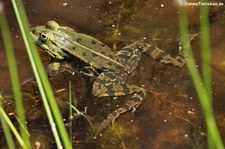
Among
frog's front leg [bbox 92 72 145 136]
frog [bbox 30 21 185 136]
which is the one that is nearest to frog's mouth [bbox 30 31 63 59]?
frog [bbox 30 21 185 136]

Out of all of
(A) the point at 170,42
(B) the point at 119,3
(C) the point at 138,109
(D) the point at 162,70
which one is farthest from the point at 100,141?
(B) the point at 119,3

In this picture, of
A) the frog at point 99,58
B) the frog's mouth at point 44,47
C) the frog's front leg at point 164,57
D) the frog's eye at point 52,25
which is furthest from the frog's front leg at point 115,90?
the frog's eye at point 52,25

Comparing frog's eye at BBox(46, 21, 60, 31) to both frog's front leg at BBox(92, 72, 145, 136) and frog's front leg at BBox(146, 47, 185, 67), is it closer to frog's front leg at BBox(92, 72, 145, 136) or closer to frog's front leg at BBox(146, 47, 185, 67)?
frog's front leg at BBox(92, 72, 145, 136)

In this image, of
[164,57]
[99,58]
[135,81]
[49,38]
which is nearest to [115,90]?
[135,81]

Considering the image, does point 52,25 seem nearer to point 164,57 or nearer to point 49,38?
point 49,38

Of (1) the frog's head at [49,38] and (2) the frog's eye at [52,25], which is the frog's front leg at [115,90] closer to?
(1) the frog's head at [49,38]

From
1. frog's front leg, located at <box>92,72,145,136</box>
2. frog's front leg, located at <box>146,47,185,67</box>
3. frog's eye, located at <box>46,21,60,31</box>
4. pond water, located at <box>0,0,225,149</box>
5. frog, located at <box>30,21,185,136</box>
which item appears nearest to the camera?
pond water, located at <box>0,0,225,149</box>
